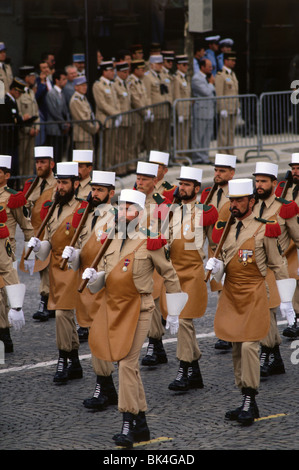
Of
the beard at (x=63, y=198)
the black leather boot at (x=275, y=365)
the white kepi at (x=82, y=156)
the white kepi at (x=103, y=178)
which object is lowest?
the black leather boot at (x=275, y=365)

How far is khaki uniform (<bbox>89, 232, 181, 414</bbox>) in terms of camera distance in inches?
359

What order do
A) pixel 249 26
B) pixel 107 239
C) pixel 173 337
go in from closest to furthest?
1. pixel 107 239
2. pixel 173 337
3. pixel 249 26

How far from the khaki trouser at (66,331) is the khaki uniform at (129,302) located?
1.47m

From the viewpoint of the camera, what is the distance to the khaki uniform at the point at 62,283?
11016 millimetres

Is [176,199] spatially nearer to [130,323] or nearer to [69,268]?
[69,268]

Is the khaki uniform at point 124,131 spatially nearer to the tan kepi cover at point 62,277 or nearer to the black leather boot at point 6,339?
the black leather boot at point 6,339

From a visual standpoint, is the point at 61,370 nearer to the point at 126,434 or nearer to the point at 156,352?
the point at 156,352

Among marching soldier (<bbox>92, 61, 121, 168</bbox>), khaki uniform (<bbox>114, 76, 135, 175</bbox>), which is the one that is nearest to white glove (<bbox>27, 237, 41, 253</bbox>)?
marching soldier (<bbox>92, 61, 121, 168</bbox>)

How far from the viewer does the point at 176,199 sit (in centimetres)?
1149

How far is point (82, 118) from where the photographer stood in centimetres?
1966

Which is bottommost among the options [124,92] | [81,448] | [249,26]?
[81,448]

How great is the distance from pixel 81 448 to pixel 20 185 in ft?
34.5

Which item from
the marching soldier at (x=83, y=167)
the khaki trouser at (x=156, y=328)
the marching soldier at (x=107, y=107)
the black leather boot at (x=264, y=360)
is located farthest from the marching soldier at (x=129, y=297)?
the marching soldier at (x=107, y=107)
